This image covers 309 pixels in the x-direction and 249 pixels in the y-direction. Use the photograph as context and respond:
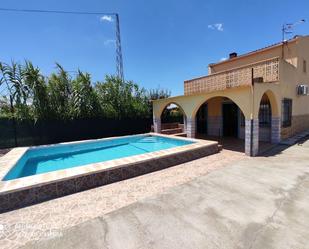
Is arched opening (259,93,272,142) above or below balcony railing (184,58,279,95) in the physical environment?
below

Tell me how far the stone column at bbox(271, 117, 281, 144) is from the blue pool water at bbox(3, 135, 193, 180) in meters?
4.95

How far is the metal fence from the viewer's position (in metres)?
10.7

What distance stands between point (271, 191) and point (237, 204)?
1.28 m

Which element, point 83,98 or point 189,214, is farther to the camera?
point 83,98

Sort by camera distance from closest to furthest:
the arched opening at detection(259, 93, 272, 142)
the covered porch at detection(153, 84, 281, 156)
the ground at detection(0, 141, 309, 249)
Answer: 1. the ground at detection(0, 141, 309, 249)
2. the covered porch at detection(153, 84, 281, 156)
3. the arched opening at detection(259, 93, 272, 142)

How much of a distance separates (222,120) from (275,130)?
14.4ft

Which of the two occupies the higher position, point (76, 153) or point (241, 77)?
point (241, 77)

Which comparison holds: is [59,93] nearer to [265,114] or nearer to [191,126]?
[191,126]

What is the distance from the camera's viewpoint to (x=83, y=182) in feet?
16.9

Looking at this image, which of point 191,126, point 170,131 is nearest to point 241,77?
point 191,126

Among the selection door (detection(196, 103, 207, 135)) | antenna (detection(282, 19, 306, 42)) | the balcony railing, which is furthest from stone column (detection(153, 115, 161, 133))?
antenna (detection(282, 19, 306, 42))

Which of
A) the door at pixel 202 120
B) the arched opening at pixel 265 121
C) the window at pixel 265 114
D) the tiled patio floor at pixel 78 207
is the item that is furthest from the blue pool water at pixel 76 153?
the window at pixel 265 114

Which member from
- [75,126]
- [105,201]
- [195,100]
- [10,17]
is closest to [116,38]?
[10,17]

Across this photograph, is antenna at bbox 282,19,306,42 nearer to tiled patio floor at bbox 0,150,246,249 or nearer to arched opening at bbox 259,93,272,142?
arched opening at bbox 259,93,272,142
